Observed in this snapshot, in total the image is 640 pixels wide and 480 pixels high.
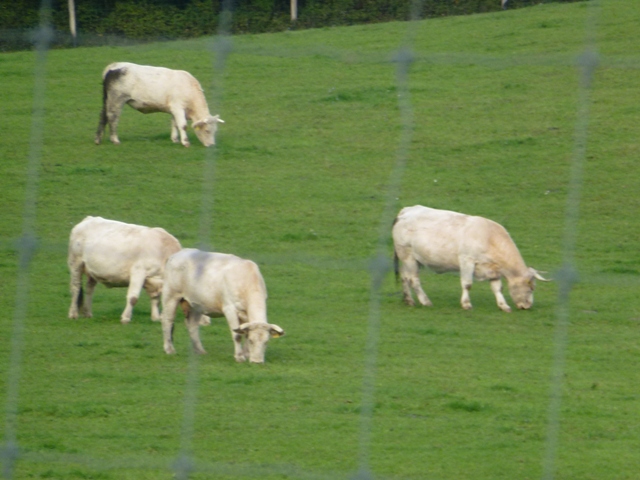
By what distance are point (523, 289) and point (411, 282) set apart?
128 cm

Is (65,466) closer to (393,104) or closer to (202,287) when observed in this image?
(202,287)

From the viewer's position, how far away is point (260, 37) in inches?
1126

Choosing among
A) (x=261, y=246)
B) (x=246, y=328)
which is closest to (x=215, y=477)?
(x=246, y=328)

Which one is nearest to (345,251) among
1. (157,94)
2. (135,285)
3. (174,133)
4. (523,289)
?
(523,289)

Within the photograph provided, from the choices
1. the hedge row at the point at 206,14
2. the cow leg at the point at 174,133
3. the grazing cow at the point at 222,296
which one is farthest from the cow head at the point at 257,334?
the hedge row at the point at 206,14

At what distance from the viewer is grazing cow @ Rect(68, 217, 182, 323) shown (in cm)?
1184

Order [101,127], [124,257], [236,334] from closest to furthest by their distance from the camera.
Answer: [236,334]
[124,257]
[101,127]

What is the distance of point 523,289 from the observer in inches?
512

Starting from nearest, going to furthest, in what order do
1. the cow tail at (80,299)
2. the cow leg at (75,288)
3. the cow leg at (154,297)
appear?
the cow leg at (154,297)
the cow leg at (75,288)
the cow tail at (80,299)

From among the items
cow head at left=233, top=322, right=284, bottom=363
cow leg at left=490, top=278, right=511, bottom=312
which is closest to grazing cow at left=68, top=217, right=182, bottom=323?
cow head at left=233, top=322, right=284, bottom=363

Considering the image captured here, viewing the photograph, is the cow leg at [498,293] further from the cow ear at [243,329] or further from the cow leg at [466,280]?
the cow ear at [243,329]

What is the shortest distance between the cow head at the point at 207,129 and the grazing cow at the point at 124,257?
7.50 meters

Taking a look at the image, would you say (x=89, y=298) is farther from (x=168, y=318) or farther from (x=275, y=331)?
(x=275, y=331)

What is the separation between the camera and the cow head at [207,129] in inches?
772
